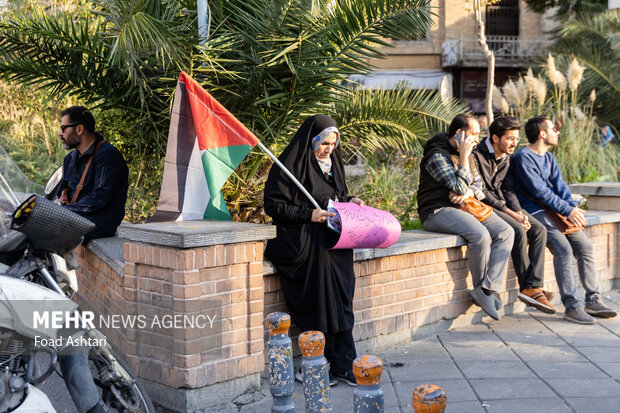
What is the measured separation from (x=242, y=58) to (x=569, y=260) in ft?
12.4

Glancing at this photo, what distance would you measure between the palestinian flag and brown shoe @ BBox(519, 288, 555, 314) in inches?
127

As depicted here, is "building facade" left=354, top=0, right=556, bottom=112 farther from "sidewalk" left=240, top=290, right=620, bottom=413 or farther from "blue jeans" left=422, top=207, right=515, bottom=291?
"sidewalk" left=240, top=290, right=620, bottom=413

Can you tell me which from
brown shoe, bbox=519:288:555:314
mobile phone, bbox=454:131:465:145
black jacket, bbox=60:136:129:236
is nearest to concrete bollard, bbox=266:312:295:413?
black jacket, bbox=60:136:129:236

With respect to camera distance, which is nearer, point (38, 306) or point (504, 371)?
point (38, 306)

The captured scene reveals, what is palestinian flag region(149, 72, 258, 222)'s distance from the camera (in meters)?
5.07

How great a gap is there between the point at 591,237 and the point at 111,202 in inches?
211

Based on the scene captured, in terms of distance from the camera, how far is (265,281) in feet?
16.7

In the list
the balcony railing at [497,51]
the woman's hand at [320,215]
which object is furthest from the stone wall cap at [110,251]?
the balcony railing at [497,51]

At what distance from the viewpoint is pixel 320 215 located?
5.04 m

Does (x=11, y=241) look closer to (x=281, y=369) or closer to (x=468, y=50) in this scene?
(x=281, y=369)

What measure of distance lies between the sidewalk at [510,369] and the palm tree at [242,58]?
93.9 inches

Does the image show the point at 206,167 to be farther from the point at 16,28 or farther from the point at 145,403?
the point at 16,28

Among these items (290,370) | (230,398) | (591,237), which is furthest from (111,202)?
(591,237)

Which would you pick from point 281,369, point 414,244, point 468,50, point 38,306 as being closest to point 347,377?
point 414,244
